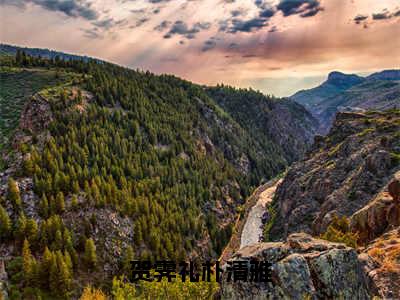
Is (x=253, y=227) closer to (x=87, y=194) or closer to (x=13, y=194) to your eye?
(x=87, y=194)

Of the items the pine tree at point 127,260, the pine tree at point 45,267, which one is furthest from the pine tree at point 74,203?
the pine tree at point 45,267

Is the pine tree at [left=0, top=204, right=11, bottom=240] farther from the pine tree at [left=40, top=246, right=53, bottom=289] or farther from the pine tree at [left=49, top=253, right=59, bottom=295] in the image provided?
the pine tree at [left=49, top=253, right=59, bottom=295]

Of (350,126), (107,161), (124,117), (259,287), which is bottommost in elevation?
(259,287)

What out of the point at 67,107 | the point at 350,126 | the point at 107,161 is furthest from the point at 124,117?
the point at 350,126

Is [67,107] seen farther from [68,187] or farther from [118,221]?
[118,221]

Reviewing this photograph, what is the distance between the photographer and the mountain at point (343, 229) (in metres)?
38.1

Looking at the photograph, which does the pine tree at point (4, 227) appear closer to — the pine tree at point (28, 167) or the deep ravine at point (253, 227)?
the pine tree at point (28, 167)

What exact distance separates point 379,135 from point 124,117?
128559 millimetres

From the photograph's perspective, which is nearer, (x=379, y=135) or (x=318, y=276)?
(x=318, y=276)

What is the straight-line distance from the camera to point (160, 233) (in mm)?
125375

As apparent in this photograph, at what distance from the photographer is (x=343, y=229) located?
72375 millimetres

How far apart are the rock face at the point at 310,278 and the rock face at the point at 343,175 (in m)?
35.0

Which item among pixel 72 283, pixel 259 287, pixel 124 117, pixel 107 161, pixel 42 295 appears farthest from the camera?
pixel 124 117

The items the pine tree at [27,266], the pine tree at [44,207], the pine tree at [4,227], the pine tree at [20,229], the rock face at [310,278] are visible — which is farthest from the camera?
the pine tree at [44,207]
